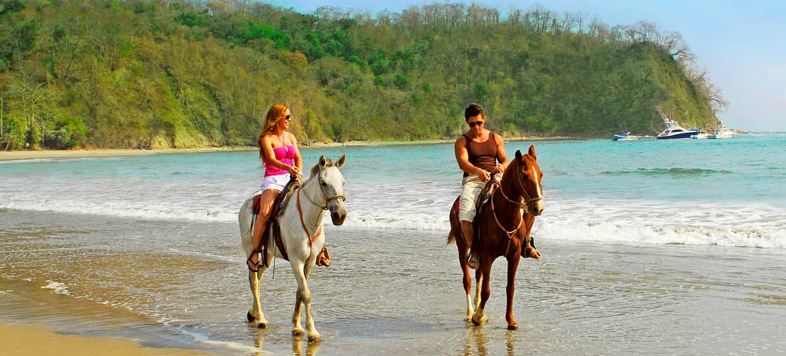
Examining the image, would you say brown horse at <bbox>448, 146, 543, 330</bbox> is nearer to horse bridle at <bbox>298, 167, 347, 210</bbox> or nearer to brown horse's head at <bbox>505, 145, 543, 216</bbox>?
brown horse's head at <bbox>505, 145, 543, 216</bbox>

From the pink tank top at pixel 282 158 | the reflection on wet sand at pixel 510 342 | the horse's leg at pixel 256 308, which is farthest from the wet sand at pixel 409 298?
the pink tank top at pixel 282 158

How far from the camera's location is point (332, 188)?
18.7 feet

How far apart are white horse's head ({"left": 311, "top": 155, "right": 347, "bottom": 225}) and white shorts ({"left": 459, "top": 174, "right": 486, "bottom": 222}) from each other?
1337 mm

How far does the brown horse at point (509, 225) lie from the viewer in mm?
5898

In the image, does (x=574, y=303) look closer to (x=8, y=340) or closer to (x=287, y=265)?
(x=287, y=265)

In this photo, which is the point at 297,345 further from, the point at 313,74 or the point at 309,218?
the point at 313,74

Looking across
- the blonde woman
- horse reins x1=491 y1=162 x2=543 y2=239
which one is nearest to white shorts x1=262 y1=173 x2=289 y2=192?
the blonde woman

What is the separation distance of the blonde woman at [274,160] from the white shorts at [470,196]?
4.75 feet

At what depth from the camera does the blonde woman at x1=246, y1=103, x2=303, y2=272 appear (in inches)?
253

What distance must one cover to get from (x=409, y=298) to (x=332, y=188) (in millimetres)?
2425

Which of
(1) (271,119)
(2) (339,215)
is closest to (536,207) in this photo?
(2) (339,215)

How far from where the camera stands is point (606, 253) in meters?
10.7

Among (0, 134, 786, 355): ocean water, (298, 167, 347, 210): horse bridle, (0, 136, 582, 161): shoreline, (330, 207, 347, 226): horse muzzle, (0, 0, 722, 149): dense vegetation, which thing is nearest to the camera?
(330, 207, 347, 226): horse muzzle

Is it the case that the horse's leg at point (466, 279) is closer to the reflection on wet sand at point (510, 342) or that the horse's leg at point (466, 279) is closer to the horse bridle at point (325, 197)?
the reflection on wet sand at point (510, 342)
